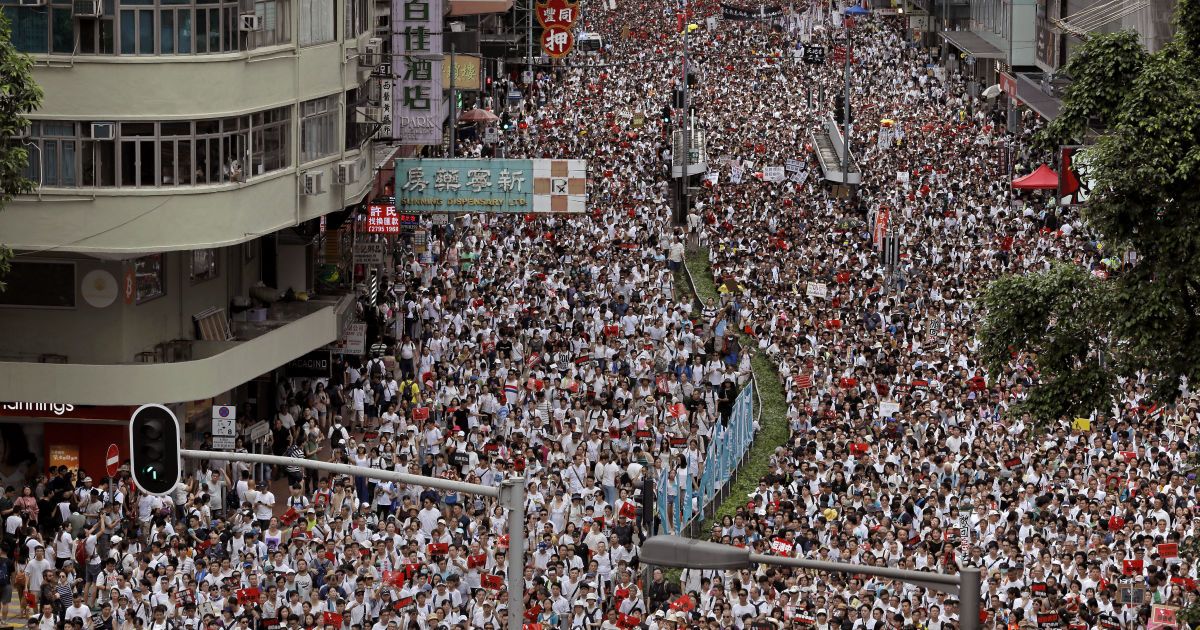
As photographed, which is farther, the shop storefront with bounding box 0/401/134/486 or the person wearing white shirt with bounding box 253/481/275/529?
the shop storefront with bounding box 0/401/134/486

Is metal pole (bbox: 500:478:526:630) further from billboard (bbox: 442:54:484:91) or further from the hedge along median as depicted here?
billboard (bbox: 442:54:484:91)

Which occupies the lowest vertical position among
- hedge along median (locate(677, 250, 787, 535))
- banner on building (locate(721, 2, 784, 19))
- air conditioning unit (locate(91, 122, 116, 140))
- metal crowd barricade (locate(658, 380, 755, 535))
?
hedge along median (locate(677, 250, 787, 535))

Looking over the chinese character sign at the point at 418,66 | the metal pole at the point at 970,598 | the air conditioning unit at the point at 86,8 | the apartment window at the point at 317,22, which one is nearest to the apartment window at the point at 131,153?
the air conditioning unit at the point at 86,8

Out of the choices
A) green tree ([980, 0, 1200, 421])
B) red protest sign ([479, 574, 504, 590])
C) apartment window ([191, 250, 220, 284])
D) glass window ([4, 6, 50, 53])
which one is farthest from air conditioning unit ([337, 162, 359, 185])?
green tree ([980, 0, 1200, 421])

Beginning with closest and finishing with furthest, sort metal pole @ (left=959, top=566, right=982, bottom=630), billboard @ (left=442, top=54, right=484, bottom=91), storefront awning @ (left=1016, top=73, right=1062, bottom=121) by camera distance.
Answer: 1. metal pole @ (left=959, top=566, right=982, bottom=630)
2. storefront awning @ (left=1016, top=73, right=1062, bottom=121)
3. billboard @ (left=442, top=54, right=484, bottom=91)

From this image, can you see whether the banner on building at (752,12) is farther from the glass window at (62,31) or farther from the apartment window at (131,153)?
the glass window at (62,31)
